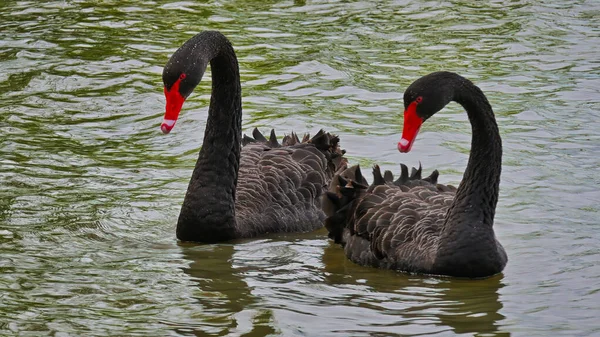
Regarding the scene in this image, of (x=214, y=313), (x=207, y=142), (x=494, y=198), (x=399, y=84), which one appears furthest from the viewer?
(x=399, y=84)

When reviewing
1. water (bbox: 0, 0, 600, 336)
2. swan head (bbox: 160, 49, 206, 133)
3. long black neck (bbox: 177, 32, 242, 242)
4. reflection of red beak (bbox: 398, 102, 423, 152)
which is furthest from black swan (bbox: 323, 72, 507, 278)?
swan head (bbox: 160, 49, 206, 133)

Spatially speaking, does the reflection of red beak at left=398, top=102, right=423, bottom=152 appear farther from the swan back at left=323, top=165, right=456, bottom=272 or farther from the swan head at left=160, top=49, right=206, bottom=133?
the swan head at left=160, top=49, right=206, bottom=133

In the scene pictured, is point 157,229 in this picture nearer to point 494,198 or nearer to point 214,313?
point 214,313

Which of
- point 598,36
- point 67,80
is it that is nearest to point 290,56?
point 67,80

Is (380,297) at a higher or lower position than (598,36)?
lower

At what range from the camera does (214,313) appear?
5.93 meters

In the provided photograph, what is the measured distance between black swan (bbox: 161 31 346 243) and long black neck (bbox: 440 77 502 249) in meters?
1.36

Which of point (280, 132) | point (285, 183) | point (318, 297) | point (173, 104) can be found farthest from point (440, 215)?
point (280, 132)

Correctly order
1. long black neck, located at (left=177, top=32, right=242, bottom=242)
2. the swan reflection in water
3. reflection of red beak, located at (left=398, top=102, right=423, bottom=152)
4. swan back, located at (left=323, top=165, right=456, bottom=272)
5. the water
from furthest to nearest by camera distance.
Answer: long black neck, located at (left=177, top=32, right=242, bottom=242)
swan back, located at (left=323, top=165, right=456, bottom=272)
reflection of red beak, located at (left=398, top=102, right=423, bottom=152)
the water
the swan reflection in water

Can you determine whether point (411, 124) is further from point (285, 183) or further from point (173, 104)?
point (285, 183)

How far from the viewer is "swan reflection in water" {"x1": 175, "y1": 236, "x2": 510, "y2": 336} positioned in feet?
18.8

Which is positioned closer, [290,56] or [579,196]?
[579,196]

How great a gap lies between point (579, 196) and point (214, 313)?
305 cm

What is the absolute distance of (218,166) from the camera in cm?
734
